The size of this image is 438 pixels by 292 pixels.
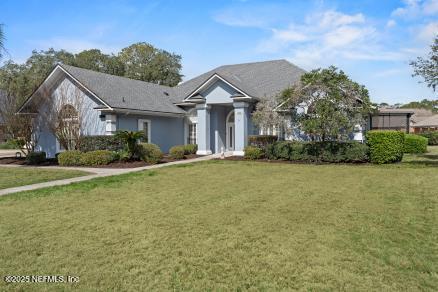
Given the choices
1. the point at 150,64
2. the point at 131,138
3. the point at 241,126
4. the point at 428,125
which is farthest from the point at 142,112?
the point at 428,125

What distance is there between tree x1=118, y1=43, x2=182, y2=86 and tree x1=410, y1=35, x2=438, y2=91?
42.7m

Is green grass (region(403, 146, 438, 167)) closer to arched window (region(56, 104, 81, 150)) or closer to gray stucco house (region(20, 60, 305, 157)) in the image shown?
gray stucco house (region(20, 60, 305, 157))

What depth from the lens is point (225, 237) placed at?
6.10m

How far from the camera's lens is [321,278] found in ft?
14.6

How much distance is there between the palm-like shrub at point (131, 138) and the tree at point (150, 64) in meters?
36.5

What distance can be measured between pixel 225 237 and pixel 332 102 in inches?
570

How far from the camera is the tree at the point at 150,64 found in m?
55.4

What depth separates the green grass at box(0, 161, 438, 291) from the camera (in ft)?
14.6

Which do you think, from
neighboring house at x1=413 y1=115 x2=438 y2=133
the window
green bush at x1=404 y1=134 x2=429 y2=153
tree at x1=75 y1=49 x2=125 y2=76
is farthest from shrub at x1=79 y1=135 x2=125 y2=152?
neighboring house at x1=413 y1=115 x2=438 y2=133

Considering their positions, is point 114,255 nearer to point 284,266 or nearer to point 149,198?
point 284,266

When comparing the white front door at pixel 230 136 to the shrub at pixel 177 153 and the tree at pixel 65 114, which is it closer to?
the shrub at pixel 177 153

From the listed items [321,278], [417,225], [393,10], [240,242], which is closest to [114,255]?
[240,242]

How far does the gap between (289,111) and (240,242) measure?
15849mm

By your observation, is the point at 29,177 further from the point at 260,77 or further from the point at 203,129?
the point at 260,77
